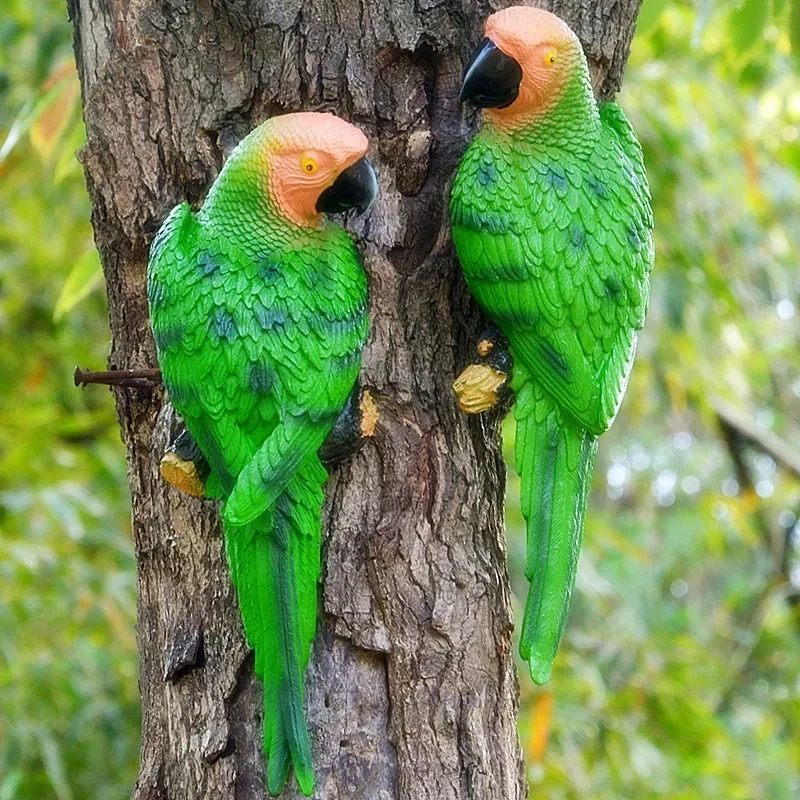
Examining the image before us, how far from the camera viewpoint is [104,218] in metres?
1.02

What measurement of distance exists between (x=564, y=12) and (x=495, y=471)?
1.52ft

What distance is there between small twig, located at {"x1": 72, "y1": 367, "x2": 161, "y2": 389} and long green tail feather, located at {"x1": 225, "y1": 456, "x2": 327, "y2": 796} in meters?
0.20

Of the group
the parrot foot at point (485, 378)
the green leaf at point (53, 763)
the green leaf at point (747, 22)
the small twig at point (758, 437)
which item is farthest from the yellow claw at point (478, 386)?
the small twig at point (758, 437)

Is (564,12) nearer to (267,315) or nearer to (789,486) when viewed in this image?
(267,315)

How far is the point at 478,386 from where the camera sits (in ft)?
2.95

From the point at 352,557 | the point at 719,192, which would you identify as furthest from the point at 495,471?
the point at 719,192

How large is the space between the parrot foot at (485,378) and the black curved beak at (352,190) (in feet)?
0.56

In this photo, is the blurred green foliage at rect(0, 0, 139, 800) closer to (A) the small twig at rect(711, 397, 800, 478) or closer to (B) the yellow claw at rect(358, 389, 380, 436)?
(B) the yellow claw at rect(358, 389, 380, 436)

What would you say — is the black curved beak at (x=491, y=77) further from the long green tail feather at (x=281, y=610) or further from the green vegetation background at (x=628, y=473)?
the green vegetation background at (x=628, y=473)

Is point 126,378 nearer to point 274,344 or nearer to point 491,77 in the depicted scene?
point 274,344

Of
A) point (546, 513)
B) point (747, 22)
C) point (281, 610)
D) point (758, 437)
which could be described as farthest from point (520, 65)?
point (758, 437)

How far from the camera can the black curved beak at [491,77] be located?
0.86 metres

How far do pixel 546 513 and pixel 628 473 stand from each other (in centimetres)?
232

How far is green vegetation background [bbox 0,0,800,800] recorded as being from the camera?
1.83 metres
